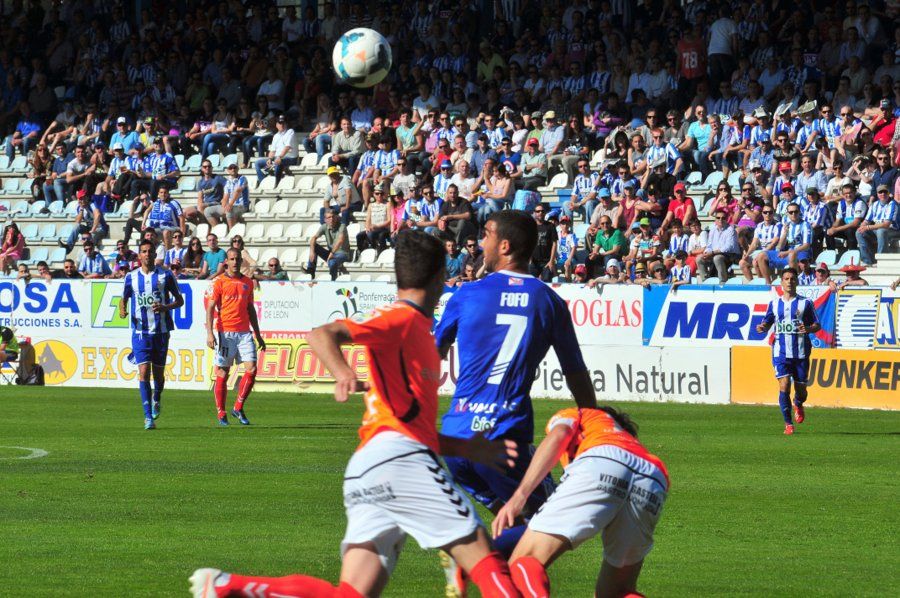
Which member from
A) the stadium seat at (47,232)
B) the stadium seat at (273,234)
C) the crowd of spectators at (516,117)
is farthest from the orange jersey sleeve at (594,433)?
the stadium seat at (47,232)

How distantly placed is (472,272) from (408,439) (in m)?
20.2

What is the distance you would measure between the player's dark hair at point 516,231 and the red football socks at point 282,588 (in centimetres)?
210

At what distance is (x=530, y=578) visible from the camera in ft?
19.0

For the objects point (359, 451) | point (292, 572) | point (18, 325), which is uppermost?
point (359, 451)

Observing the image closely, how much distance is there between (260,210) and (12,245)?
5.86m

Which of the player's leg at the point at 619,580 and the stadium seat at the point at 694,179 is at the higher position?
the player's leg at the point at 619,580

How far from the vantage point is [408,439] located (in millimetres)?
5887

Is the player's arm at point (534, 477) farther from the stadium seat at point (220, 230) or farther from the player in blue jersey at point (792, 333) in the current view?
the stadium seat at point (220, 230)

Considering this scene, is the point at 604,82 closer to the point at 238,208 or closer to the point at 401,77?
the point at 401,77

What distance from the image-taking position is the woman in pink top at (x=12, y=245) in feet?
111

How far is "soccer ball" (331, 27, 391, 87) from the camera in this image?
24.8 m

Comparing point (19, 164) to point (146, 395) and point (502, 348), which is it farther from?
point (502, 348)

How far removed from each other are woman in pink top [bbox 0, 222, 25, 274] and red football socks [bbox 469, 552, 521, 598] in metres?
29.7

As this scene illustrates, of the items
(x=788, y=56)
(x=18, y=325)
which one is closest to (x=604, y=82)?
(x=788, y=56)
